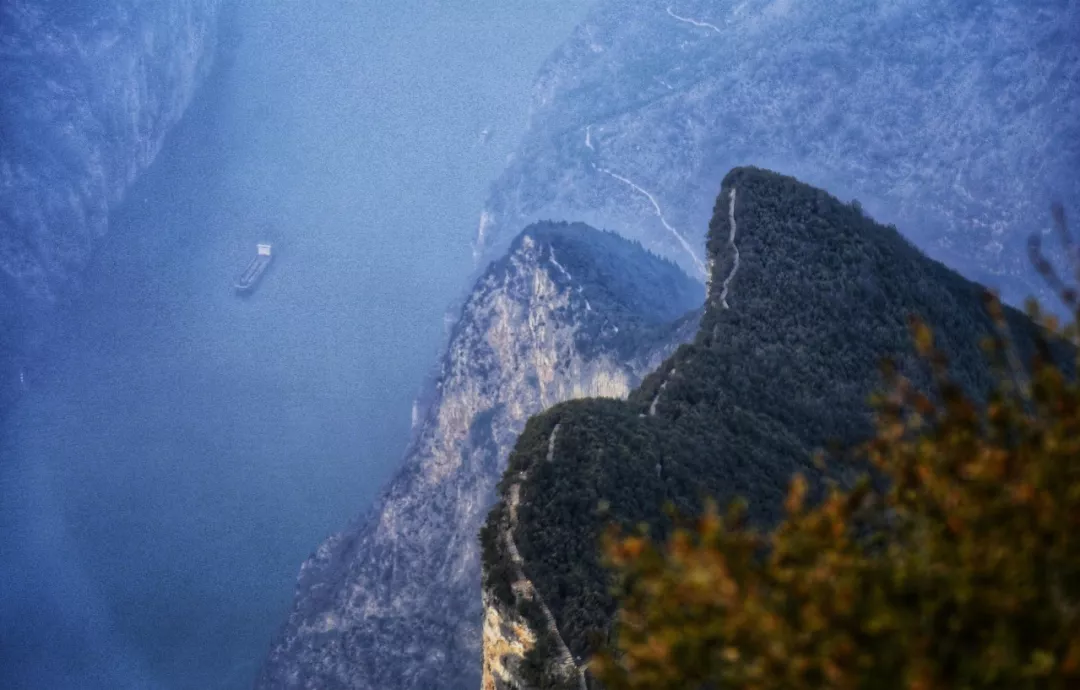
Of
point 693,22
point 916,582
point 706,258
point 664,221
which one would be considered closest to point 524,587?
point 916,582

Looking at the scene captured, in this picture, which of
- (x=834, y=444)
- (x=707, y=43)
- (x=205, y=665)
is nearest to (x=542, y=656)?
(x=834, y=444)

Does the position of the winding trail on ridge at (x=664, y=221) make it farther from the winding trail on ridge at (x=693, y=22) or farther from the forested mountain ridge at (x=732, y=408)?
the forested mountain ridge at (x=732, y=408)

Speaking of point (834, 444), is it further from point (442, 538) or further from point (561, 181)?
point (561, 181)

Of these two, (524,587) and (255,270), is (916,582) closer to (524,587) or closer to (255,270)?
(524,587)

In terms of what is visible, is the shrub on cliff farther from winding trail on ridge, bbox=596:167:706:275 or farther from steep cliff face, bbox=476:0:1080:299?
winding trail on ridge, bbox=596:167:706:275

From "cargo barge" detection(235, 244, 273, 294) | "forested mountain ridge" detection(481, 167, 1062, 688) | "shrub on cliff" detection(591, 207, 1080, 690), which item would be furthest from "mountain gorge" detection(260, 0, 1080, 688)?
"cargo barge" detection(235, 244, 273, 294)

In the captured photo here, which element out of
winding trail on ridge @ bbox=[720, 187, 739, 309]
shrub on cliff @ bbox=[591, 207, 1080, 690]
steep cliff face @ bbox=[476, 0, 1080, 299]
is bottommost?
steep cliff face @ bbox=[476, 0, 1080, 299]
